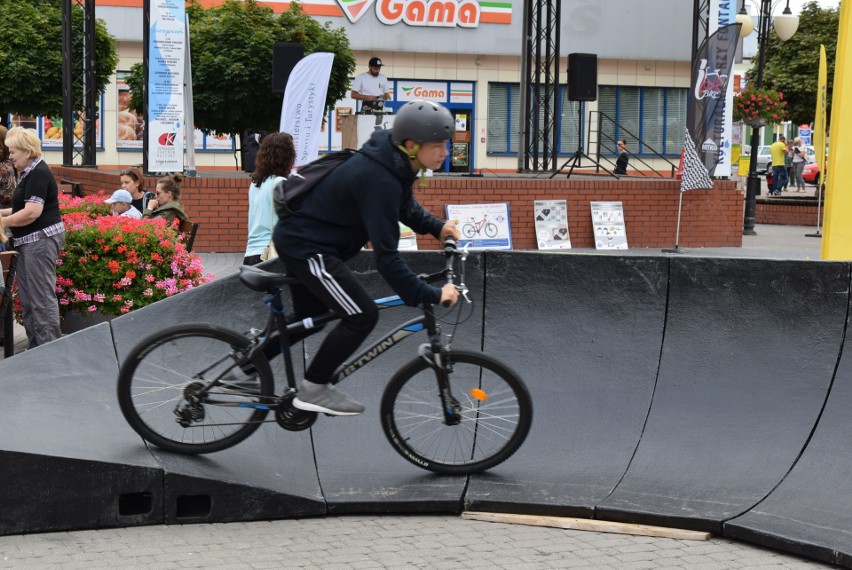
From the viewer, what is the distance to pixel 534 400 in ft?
21.3

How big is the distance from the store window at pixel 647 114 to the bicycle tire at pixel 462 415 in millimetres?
39607

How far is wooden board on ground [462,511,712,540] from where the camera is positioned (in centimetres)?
541

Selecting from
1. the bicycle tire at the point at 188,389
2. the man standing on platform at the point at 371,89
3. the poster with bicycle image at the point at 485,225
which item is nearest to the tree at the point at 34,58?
the man standing on platform at the point at 371,89

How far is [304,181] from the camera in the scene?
18.4ft

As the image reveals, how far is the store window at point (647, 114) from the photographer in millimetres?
44812

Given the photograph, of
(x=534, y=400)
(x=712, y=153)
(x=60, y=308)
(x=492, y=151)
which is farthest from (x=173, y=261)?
(x=492, y=151)

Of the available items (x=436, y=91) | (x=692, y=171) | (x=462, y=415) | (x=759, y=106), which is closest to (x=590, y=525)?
(x=462, y=415)

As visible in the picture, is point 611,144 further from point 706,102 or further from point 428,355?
point 428,355

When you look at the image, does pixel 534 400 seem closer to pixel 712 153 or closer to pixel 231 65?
pixel 712 153

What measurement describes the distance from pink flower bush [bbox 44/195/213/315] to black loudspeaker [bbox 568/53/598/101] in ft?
49.6

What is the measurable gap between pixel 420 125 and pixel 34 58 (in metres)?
Answer: 22.2

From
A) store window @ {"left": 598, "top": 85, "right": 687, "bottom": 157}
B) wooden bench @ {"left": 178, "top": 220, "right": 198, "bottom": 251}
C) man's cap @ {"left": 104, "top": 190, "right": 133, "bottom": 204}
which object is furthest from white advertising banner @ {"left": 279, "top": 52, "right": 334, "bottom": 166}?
store window @ {"left": 598, "top": 85, "right": 687, "bottom": 157}

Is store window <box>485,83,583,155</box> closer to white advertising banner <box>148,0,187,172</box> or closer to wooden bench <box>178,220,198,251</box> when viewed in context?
white advertising banner <box>148,0,187,172</box>

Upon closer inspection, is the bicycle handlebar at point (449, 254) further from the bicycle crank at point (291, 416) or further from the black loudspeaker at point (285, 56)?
the black loudspeaker at point (285, 56)
